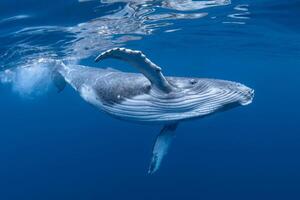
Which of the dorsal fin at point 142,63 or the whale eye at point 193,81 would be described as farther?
the whale eye at point 193,81

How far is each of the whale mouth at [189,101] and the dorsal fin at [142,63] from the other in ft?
0.88

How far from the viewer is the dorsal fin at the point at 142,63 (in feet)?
14.4

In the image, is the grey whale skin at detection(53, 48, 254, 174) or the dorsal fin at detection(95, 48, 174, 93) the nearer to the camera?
the dorsal fin at detection(95, 48, 174, 93)

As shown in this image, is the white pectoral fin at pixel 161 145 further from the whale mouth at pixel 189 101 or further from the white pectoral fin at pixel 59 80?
the white pectoral fin at pixel 59 80

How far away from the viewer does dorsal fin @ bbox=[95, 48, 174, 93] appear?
14.4 ft

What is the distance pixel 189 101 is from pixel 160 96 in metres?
0.48

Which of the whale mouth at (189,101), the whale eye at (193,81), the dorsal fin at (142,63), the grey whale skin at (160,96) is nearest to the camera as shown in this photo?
the dorsal fin at (142,63)

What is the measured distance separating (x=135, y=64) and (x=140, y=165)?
22.9 metres

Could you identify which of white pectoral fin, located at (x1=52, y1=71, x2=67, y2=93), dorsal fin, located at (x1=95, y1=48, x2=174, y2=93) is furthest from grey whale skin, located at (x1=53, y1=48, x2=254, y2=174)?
white pectoral fin, located at (x1=52, y1=71, x2=67, y2=93)

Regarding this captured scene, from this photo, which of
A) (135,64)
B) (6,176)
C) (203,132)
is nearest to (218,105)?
(135,64)

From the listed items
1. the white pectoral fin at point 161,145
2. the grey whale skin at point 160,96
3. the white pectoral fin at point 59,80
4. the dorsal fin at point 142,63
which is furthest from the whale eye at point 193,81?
the white pectoral fin at point 59,80

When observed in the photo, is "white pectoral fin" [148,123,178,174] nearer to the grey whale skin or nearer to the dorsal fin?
the grey whale skin

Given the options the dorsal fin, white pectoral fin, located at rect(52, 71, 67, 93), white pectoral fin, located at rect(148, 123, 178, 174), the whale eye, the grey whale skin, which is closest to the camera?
the dorsal fin

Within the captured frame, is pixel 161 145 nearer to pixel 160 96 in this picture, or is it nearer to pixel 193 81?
pixel 160 96
